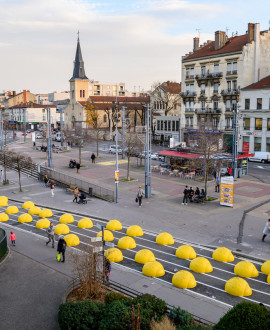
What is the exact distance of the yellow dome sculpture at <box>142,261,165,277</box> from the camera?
16078mm

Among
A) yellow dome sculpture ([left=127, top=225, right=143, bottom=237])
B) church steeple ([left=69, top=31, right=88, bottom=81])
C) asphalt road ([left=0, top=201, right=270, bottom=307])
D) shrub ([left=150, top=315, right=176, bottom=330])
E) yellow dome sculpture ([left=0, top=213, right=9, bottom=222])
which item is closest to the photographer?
shrub ([left=150, top=315, right=176, bottom=330])

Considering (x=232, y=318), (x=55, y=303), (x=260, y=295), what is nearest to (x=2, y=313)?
(x=55, y=303)

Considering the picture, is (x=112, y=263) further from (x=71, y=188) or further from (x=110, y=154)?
(x=110, y=154)

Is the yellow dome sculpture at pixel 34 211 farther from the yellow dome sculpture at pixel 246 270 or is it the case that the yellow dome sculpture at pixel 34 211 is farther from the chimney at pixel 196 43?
the chimney at pixel 196 43

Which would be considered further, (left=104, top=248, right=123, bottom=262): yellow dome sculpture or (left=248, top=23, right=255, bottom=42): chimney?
(left=248, top=23, right=255, bottom=42): chimney

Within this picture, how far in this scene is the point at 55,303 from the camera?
13828 millimetres

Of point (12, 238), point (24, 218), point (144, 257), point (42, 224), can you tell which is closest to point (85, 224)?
point (42, 224)

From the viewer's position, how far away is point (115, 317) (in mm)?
11023

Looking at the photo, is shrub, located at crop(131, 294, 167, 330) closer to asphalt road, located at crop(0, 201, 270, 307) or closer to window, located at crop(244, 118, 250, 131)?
asphalt road, located at crop(0, 201, 270, 307)

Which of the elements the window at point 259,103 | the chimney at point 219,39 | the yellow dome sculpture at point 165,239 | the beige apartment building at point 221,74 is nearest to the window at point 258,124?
the window at point 259,103

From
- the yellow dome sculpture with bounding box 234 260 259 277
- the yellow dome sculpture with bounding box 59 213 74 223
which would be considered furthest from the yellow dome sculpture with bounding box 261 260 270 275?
the yellow dome sculpture with bounding box 59 213 74 223

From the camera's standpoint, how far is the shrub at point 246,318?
9031 millimetres

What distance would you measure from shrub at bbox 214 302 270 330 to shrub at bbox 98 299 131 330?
2858mm

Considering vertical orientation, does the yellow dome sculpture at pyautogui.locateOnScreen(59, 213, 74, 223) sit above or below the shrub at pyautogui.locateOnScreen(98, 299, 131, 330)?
below
